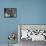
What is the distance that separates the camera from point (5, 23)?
153 inches

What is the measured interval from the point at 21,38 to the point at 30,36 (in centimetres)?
27

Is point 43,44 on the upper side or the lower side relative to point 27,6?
lower

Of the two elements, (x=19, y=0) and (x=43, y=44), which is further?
(x=19, y=0)

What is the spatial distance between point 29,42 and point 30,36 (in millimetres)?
173

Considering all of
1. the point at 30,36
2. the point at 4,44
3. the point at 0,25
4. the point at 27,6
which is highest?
the point at 27,6

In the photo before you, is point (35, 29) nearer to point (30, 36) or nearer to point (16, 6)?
point (30, 36)

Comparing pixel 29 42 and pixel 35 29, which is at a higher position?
pixel 35 29

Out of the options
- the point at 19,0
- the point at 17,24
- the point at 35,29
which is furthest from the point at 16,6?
the point at 35,29

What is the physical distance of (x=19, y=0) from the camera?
3898 mm

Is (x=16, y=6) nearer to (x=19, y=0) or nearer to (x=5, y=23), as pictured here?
(x=19, y=0)

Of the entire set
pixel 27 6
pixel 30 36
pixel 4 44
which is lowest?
pixel 4 44

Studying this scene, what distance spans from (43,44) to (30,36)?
428 millimetres

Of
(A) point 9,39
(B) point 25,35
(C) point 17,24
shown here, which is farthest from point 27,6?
(A) point 9,39

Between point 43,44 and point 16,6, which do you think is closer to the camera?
point 43,44
